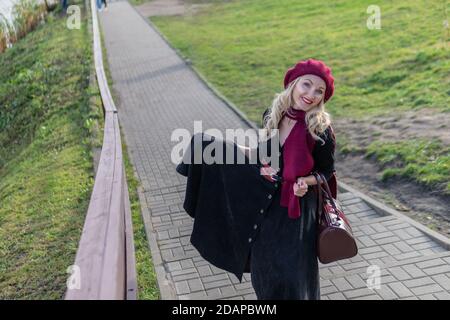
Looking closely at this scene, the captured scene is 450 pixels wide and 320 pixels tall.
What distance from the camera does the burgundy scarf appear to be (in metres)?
3.97

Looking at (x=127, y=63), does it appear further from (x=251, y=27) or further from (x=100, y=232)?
(x=100, y=232)

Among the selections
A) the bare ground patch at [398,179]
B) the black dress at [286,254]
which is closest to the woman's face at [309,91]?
the black dress at [286,254]

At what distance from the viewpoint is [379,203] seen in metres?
6.86

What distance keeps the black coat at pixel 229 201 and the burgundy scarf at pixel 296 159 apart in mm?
72

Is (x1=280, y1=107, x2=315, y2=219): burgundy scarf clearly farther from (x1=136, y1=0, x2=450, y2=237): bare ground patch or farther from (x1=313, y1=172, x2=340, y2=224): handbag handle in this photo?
(x1=136, y1=0, x2=450, y2=237): bare ground patch

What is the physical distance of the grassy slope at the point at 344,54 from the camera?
10.0 meters

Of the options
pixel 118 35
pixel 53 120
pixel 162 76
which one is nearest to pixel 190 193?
pixel 53 120

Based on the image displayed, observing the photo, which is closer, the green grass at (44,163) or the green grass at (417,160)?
the green grass at (44,163)

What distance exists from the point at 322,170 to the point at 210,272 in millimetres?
1887

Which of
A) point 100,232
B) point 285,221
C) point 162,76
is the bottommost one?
point 162,76

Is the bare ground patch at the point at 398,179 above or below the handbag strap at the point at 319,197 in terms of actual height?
below

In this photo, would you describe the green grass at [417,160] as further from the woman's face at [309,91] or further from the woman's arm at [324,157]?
the woman's face at [309,91]

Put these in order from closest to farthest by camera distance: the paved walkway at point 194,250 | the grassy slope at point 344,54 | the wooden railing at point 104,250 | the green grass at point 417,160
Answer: the wooden railing at point 104,250
the paved walkway at point 194,250
the green grass at point 417,160
the grassy slope at point 344,54

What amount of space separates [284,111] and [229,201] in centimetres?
69
